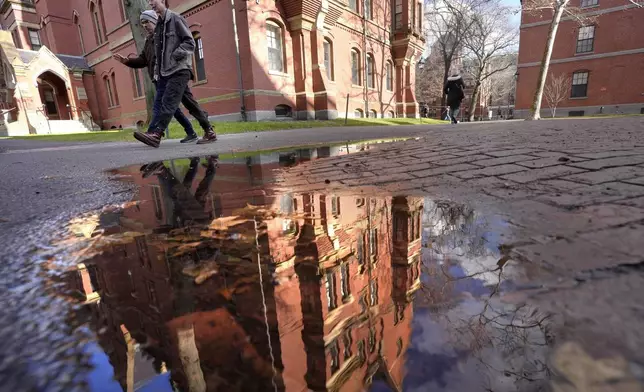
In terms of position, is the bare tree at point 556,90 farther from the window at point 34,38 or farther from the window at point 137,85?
the window at point 34,38

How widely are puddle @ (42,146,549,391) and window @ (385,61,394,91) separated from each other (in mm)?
23322

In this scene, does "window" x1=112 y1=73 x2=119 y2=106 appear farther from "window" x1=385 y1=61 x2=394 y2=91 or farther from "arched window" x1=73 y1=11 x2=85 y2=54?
"window" x1=385 y1=61 x2=394 y2=91

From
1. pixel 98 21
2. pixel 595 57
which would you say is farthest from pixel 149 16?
pixel 595 57

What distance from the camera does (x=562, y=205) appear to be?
159 cm

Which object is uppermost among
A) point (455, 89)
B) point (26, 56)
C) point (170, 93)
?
point (26, 56)

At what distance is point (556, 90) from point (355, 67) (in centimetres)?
1890

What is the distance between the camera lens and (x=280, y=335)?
0.76 metres

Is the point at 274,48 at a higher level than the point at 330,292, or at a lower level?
higher

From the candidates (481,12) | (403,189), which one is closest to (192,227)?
(403,189)

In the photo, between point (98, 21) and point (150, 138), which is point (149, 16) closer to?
point (150, 138)

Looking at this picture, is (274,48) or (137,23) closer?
(137,23)

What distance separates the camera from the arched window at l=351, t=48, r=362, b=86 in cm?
1975

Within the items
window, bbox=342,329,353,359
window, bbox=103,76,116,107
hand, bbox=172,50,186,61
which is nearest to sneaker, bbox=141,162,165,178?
hand, bbox=172,50,186,61

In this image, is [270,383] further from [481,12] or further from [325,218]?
[481,12]
